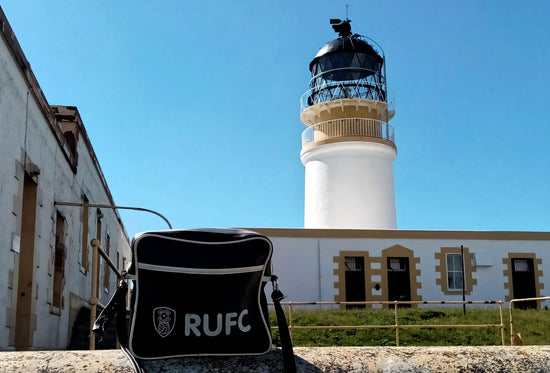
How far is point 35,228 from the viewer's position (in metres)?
7.31

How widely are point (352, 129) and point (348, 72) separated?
2.41m

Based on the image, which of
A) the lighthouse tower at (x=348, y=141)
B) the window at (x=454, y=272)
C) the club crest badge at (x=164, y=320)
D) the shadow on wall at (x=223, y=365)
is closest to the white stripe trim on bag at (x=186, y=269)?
the club crest badge at (x=164, y=320)

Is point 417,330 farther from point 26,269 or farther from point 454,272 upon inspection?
point 26,269

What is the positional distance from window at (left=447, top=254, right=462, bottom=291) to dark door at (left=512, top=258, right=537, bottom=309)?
167cm

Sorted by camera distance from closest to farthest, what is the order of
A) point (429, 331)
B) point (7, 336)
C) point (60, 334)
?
point (7, 336) < point (60, 334) < point (429, 331)

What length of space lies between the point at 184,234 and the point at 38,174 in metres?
5.79

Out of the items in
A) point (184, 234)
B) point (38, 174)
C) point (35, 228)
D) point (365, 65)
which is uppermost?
point (365, 65)

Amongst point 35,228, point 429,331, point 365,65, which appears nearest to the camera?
point 35,228

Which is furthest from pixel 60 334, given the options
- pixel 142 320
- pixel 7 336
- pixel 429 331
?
pixel 429 331

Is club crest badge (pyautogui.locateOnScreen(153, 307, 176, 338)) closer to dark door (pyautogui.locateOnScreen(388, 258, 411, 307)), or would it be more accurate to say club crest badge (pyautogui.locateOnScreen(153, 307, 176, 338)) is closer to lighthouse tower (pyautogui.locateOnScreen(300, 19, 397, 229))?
dark door (pyautogui.locateOnScreen(388, 258, 411, 307))

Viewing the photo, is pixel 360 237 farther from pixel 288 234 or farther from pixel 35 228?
pixel 35 228

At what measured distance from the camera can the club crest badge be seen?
2.08 m

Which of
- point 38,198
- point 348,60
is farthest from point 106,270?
point 348,60

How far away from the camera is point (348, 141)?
2345 cm
